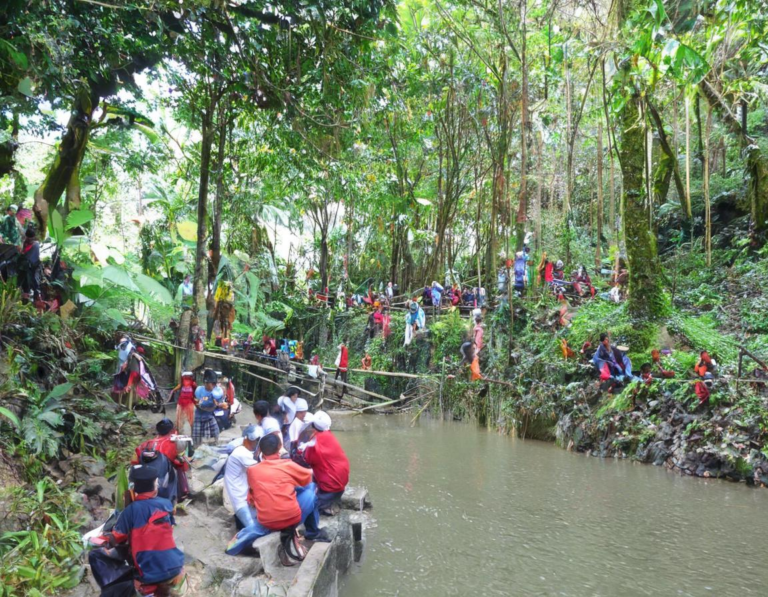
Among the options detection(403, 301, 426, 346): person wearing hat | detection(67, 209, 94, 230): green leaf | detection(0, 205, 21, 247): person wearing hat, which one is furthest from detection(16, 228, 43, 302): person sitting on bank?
detection(403, 301, 426, 346): person wearing hat

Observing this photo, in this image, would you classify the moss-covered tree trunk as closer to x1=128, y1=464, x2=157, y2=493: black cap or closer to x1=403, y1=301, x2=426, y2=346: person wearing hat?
x1=403, y1=301, x2=426, y2=346: person wearing hat

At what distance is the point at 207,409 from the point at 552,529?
5180 millimetres

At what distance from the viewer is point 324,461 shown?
569 centimetres

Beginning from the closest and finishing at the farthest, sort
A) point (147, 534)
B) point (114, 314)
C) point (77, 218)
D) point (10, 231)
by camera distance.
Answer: point (147, 534), point (10, 231), point (77, 218), point (114, 314)

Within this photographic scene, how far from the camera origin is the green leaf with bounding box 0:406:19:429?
544 centimetres

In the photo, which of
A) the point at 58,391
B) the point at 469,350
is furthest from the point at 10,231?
the point at 469,350

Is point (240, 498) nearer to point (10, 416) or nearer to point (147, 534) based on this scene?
point (147, 534)

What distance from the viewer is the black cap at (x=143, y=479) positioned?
3.61m

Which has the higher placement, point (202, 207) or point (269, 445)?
point (202, 207)

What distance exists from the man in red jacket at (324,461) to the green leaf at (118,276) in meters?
4.85

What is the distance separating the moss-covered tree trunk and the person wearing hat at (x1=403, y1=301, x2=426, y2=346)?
6895 millimetres

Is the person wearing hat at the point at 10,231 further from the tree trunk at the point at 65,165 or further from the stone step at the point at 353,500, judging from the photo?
the stone step at the point at 353,500

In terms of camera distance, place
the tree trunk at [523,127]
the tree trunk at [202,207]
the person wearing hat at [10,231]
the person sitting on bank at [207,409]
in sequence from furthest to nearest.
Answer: the tree trunk at [523,127] → the tree trunk at [202,207] → the person sitting on bank at [207,409] → the person wearing hat at [10,231]

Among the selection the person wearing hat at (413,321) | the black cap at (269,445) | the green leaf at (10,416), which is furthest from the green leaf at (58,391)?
the person wearing hat at (413,321)
